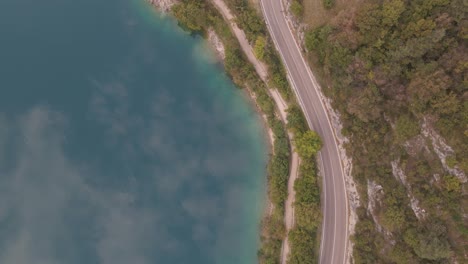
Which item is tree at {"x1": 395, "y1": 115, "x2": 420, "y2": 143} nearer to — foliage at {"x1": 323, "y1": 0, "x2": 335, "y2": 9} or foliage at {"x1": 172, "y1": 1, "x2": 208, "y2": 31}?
foliage at {"x1": 323, "y1": 0, "x2": 335, "y2": 9}

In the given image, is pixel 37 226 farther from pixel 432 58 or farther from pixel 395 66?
pixel 432 58

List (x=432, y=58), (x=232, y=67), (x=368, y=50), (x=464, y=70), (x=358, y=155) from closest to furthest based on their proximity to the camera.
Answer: (x=464, y=70)
(x=432, y=58)
(x=368, y=50)
(x=358, y=155)
(x=232, y=67)

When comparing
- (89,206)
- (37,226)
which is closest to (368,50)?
(89,206)

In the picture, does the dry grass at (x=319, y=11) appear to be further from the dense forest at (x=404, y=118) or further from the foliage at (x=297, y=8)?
the dense forest at (x=404, y=118)

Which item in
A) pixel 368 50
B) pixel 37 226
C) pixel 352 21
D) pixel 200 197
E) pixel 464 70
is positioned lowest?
pixel 37 226

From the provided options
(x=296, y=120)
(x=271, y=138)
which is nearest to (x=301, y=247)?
(x=271, y=138)

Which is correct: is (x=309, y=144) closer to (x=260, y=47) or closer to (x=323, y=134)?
(x=323, y=134)
